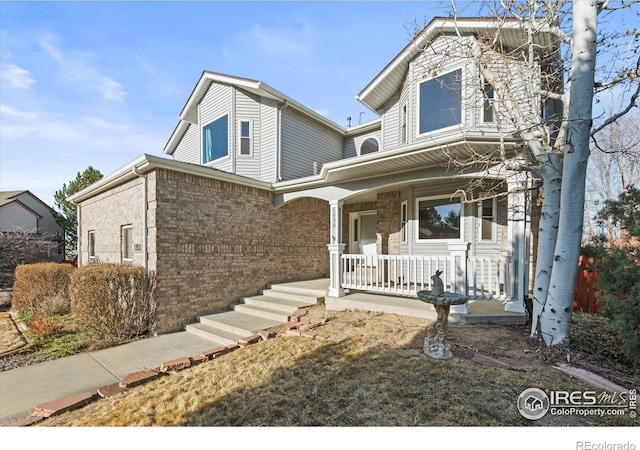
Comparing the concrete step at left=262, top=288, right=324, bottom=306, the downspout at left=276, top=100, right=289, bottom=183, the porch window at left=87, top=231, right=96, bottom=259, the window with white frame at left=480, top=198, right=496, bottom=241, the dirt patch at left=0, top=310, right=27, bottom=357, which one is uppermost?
the downspout at left=276, top=100, right=289, bottom=183

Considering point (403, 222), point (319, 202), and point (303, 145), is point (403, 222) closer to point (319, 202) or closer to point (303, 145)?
point (319, 202)

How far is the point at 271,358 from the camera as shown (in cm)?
431

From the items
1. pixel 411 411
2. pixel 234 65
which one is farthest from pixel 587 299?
pixel 234 65

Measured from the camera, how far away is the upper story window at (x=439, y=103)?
7188 mm

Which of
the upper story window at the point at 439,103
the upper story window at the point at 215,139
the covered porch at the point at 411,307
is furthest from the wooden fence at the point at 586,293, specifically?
the upper story window at the point at 215,139

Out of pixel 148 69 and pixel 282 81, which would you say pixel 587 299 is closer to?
pixel 282 81

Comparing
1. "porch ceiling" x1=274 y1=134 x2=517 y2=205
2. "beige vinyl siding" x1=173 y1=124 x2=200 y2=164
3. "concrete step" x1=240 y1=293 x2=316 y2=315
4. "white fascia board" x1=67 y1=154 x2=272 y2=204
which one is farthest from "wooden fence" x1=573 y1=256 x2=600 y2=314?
"beige vinyl siding" x1=173 y1=124 x2=200 y2=164

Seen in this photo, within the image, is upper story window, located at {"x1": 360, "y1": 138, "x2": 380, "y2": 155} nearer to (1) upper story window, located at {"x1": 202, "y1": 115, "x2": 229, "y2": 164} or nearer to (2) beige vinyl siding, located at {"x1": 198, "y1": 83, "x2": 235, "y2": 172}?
(2) beige vinyl siding, located at {"x1": 198, "y1": 83, "x2": 235, "y2": 172}

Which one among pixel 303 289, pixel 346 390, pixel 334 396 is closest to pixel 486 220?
pixel 303 289

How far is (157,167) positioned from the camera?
20.5 feet

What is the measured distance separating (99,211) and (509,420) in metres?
11.3

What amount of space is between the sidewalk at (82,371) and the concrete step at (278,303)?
1.77 metres

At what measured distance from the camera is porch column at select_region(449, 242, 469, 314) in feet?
17.3

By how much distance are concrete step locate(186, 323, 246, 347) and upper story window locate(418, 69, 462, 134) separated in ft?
22.7
